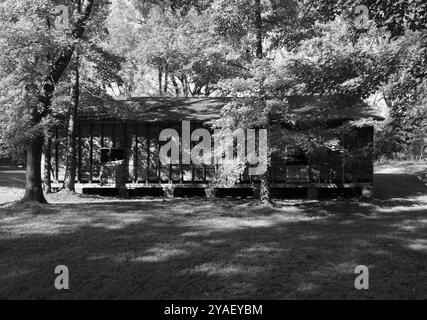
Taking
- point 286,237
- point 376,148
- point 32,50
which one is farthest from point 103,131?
point 376,148

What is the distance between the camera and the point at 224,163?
52.3 feet

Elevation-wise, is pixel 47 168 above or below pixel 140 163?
below

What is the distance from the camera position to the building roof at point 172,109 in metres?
20.2

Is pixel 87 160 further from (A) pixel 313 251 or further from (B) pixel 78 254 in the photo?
(A) pixel 313 251

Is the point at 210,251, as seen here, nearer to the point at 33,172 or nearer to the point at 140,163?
the point at 33,172

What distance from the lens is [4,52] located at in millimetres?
14414

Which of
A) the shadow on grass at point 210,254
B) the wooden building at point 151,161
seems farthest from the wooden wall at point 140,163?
the shadow on grass at point 210,254

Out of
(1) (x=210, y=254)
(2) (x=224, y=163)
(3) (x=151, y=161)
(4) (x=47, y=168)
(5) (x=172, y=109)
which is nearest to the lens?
(1) (x=210, y=254)

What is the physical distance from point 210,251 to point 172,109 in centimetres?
1487

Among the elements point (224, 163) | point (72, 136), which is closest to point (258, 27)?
point (224, 163)

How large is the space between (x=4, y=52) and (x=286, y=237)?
11.2 meters

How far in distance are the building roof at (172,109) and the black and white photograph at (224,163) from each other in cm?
12

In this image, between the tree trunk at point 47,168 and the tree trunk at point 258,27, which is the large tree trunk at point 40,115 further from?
the tree trunk at point 258,27

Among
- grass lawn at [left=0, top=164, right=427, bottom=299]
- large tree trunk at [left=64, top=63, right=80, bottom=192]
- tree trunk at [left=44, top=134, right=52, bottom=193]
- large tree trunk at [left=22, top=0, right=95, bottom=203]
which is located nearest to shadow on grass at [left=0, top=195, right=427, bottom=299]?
grass lawn at [left=0, top=164, right=427, bottom=299]
